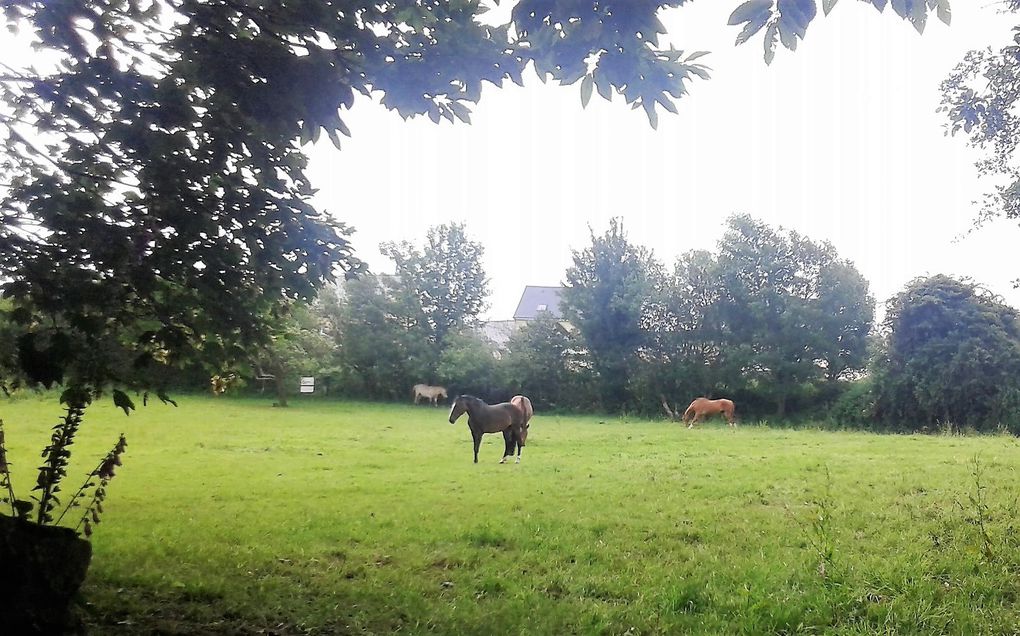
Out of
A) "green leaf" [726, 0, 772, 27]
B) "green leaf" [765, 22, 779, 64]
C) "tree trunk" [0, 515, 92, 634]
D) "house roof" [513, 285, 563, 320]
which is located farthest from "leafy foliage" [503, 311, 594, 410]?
"green leaf" [726, 0, 772, 27]

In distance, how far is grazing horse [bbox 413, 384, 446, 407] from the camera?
1723 cm

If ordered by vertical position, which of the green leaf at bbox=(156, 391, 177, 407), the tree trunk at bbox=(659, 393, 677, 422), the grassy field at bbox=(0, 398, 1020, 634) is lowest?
the grassy field at bbox=(0, 398, 1020, 634)

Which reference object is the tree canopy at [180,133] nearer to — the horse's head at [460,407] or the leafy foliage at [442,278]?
the horse's head at [460,407]

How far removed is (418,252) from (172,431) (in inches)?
313

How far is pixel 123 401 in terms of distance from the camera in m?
3.16

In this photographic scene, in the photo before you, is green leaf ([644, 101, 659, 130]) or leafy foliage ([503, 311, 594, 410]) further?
leafy foliage ([503, 311, 594, 410])

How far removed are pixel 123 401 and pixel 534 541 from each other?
111 inches

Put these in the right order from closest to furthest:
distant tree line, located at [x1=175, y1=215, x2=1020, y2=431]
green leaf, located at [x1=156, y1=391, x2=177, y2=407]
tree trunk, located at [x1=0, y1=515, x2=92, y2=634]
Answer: tree trunk, located at [x1=0, y1=515, x2=92, y2=634] → green leaf, located at [x1=156, y1=391, x2=177, y2=407] → distant tree line, located at [x1=175, y1=215, x2=1020, y2=431]

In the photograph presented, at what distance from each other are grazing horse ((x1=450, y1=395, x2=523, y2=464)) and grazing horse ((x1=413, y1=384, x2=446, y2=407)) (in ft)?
24.2

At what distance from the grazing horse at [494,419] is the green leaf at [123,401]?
6.57 m

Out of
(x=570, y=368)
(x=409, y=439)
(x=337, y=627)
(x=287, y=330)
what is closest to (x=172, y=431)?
(x=409, y=439)

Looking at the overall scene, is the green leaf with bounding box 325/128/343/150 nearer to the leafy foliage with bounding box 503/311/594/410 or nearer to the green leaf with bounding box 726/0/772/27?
the green leaf with bounding box 726/0/772/27

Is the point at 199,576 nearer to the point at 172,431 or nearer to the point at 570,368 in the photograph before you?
the point at 172,431

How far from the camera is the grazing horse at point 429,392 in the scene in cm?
1723
